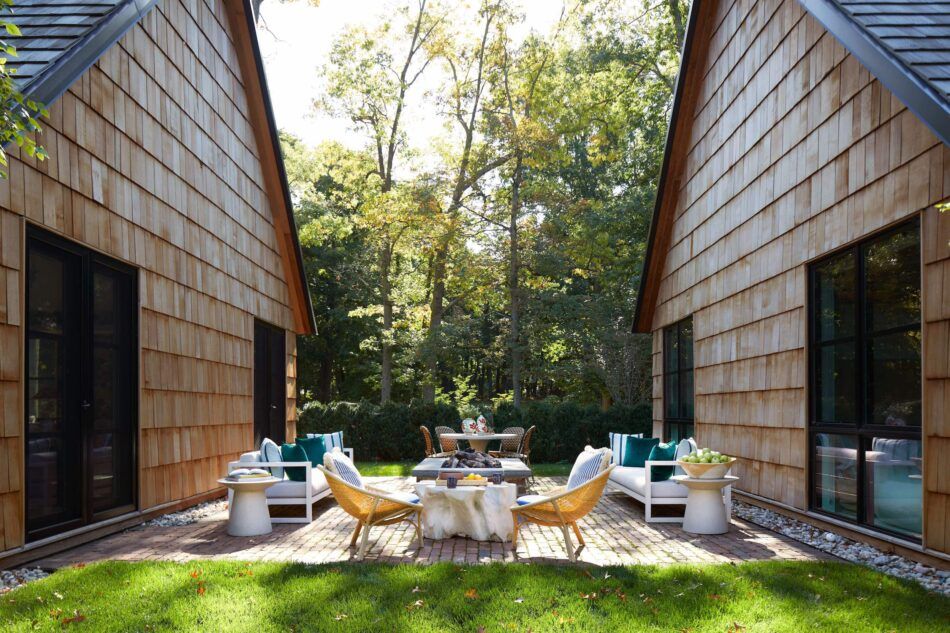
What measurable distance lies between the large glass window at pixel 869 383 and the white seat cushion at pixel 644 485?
1.28 meters

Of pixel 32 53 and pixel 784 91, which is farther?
pixel 784 91

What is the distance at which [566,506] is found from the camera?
597cm

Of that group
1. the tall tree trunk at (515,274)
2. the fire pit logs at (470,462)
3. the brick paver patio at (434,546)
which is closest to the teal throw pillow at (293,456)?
the brick paver patio at (434,546)

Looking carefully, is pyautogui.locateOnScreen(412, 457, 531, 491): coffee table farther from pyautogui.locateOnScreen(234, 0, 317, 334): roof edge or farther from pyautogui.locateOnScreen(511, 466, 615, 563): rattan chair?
pyautogui.locateOnScreen(234, 0, 317, 334): roof edge

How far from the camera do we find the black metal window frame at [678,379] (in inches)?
428

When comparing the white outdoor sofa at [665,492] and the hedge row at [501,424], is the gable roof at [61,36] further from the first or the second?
the hedge row at [501,424]

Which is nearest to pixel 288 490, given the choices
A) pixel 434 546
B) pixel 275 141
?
pixel 434 546

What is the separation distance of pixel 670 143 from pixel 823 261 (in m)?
4.60

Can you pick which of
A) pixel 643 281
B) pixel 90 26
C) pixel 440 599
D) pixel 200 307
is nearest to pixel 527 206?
pixel 643 281

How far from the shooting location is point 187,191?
28.1 feet

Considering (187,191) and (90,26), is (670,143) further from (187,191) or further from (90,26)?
(90,26)

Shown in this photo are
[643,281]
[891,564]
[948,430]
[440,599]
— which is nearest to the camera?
[440,599]

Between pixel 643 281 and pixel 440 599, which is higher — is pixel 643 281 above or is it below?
above

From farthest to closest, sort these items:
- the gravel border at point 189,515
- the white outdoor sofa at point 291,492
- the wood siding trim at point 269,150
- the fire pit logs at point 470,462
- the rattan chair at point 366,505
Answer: the wood siding trim at point 269,150 < the fire pit logs at point 470,462 < the white outdoor sofa at point 291,492 < the gravel border at point 189,515 < the rattan chair at point 366,505
